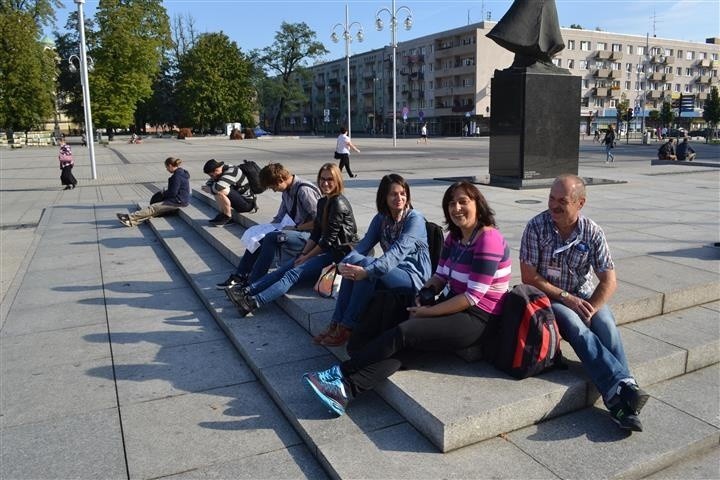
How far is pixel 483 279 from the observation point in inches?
136

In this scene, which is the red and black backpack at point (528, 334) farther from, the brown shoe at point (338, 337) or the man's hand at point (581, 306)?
the brown shoe at point (338, 337)

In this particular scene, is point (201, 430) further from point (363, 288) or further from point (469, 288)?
point (469, 288)

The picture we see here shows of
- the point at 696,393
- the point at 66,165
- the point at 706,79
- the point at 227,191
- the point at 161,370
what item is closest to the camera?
the point at 696,393

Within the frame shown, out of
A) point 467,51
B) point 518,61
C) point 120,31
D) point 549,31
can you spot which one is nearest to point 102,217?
point 518,61

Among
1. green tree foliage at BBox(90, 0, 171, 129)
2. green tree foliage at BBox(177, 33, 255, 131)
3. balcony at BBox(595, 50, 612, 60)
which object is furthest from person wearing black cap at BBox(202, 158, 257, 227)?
balcony at BBox(595, 50, 612, 60)

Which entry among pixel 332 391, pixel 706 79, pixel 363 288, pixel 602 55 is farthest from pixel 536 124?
pixel 706 79

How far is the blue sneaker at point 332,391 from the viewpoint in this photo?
3.36 meters

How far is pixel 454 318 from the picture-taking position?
11.4 feet

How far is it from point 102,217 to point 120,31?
55.0 metres

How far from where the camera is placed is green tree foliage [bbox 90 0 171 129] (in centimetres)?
5847

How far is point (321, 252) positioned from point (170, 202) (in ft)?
22.6

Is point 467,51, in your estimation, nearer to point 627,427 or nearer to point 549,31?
point 549,31

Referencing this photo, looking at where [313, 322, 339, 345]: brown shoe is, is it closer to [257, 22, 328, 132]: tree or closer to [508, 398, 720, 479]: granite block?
[508, 398, 720, 479]: granite block

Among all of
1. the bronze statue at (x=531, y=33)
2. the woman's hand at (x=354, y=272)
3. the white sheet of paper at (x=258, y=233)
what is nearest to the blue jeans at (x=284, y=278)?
the white sheet of paper at (x=258, y=233)
